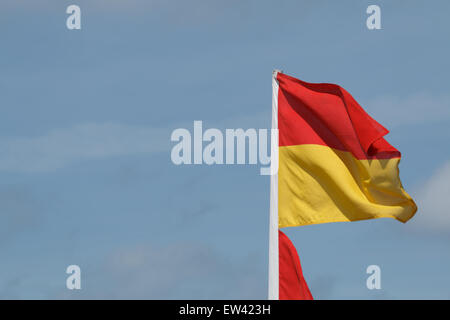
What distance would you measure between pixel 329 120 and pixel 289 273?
5.87 m

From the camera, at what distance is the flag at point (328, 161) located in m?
47.0

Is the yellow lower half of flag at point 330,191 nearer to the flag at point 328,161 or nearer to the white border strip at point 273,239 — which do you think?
the flag at point 328,161

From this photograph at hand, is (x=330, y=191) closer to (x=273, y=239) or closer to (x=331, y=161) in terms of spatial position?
(x=331, y=161)

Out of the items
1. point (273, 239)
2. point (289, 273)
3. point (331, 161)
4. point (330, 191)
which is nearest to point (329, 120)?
point (331, 161)

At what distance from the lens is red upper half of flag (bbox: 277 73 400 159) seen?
48062 mm

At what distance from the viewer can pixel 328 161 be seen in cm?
4756

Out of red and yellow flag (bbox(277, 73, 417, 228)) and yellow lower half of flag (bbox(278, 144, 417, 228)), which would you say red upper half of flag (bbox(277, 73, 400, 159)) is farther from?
yellow lower half of flag (bbox(278, 144, 417, 228))
